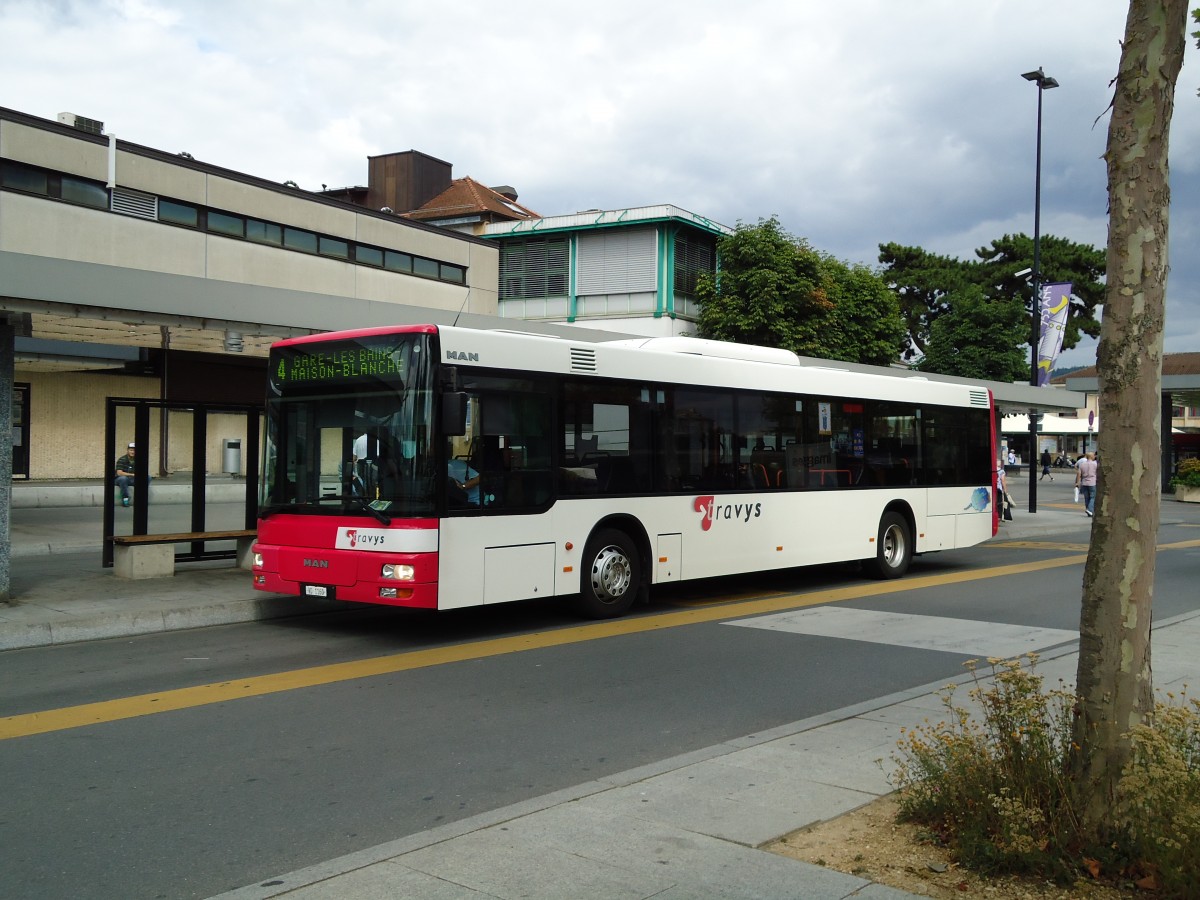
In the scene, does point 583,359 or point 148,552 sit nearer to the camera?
point 583,359

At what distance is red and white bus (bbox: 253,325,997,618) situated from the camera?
9984 millimetres

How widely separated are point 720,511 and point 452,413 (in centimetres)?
458

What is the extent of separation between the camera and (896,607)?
43.0ft

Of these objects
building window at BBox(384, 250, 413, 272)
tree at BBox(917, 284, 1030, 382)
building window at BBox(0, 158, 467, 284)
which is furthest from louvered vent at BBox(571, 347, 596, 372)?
tree at BBox(917, 284, 1030, 382)

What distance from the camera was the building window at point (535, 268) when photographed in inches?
1871

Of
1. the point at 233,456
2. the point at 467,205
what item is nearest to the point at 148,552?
the point at 233,456

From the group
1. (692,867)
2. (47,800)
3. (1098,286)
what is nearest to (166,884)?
(47,800)

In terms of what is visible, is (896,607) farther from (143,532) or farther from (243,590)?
(143,532)

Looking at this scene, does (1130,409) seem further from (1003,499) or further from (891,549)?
(1003,499)

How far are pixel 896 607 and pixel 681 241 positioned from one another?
33906 mm

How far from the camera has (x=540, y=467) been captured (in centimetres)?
1098

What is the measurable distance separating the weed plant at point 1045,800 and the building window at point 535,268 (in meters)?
43.5

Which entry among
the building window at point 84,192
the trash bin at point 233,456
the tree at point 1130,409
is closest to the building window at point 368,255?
the building window at point 84,192

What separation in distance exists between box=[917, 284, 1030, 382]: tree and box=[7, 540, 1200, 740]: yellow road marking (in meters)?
42.0
